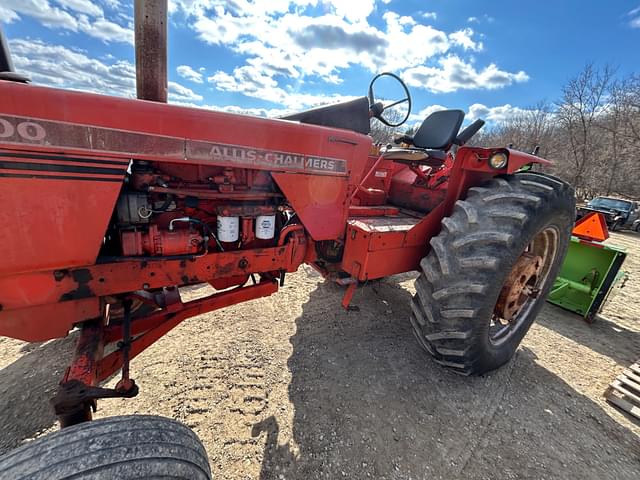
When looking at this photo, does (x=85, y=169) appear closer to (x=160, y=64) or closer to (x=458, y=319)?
(x=160, y=64)

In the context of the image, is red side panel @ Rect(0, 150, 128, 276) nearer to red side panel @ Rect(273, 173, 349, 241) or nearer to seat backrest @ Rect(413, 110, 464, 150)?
red side panel @ Rect(273, 173, 349, 241)

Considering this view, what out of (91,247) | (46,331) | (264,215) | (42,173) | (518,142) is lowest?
(46,331)

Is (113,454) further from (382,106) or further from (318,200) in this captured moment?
(382,106)

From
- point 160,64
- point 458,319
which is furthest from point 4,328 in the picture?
point 458,319

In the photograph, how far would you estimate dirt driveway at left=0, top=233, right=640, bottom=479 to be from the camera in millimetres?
1812

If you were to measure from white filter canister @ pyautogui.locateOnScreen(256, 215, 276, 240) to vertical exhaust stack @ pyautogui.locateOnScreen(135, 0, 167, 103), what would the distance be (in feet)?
2.65

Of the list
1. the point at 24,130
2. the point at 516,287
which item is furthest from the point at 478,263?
the point at 24,130

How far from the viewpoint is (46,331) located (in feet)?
4.76

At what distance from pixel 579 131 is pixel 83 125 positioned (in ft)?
94.2

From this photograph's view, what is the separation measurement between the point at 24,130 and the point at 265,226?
111 centimetres

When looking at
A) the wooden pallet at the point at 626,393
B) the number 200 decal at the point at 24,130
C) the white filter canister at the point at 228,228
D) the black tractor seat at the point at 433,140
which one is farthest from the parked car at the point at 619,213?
the number 200 decal at the point at 24,130

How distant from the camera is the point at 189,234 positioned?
1.70 metres

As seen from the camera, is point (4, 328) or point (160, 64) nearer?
point (4, 328)

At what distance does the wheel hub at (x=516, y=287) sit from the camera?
2449 mm
